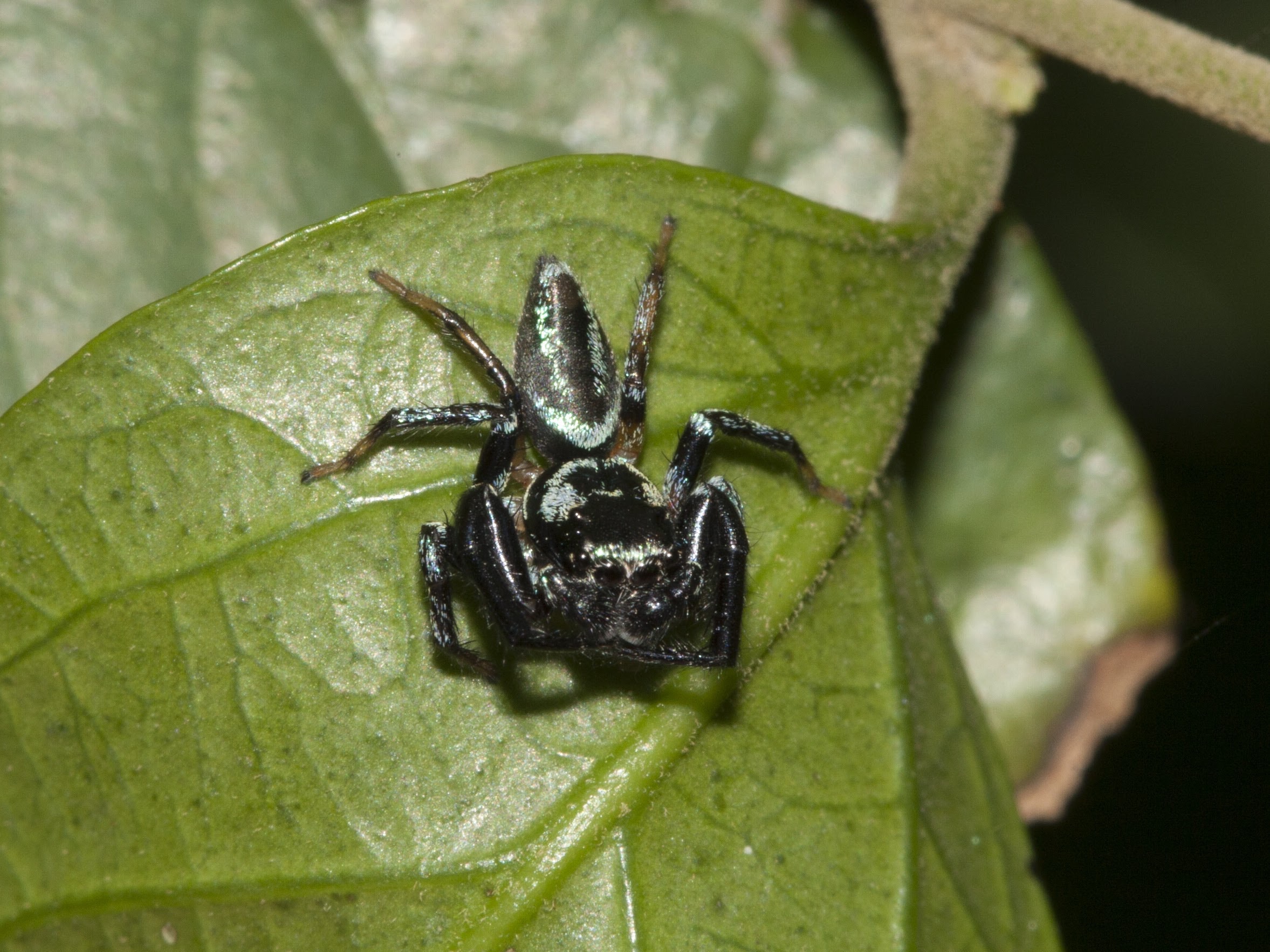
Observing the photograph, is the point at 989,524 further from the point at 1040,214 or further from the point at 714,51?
the point at 714,51

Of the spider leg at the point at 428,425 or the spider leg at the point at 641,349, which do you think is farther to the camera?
the spider leg at the point at 641,349

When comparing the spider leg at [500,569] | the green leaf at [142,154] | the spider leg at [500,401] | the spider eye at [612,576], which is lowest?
the spider eye at [612,576]

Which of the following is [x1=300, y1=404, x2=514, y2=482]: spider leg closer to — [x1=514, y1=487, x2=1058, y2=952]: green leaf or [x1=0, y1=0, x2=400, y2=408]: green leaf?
[x1=514, y1=487, x2=1058, y2=952]: green leaf

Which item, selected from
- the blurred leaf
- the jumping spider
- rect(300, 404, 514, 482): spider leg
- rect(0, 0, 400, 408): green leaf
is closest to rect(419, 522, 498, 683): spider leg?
the jumping spider

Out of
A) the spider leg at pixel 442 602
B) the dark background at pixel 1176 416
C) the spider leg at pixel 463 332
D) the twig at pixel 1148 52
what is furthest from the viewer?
the dark background at pixel 1176 416

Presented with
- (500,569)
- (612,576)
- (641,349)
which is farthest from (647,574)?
(641,349)

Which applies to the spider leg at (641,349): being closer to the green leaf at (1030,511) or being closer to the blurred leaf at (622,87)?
the blurred leaf at (622,87)

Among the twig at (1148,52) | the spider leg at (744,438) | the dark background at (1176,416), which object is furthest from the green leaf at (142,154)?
the dark background at (1176,416)
